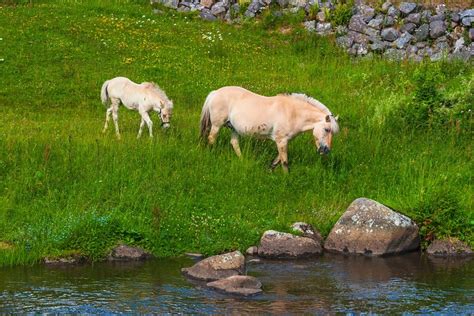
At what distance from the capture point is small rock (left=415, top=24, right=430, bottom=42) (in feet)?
104

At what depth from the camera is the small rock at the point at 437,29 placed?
1241 inches

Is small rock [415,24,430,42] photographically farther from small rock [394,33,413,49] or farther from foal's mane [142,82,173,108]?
foal's mane [142,82,173,108]

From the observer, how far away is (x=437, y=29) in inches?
1241

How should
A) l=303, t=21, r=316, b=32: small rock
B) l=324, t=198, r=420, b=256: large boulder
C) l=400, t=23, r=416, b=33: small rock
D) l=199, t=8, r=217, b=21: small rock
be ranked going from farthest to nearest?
1. l=199, t=8, r=217, b=21: small rock
2. l=303, t=21, r=316, b=32: small rock
3. l=400, t=23, r=416, b=33: small rock
4. l=324, t=198, r=420, b=256: large boulder

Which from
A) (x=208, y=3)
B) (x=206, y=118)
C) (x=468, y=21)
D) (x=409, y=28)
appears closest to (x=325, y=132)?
(x=206, y=118)

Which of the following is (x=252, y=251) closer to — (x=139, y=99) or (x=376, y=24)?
(x=139, y=99)

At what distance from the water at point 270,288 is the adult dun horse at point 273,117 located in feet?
12.4

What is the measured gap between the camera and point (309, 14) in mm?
33969

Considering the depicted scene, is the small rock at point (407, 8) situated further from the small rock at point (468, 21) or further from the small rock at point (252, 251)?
the small rock at point (252, 251)

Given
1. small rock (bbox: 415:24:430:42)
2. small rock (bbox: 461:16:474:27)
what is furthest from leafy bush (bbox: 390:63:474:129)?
small rock (bbox: 461:16:474:27)

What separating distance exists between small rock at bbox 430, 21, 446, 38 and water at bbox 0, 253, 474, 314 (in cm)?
1601

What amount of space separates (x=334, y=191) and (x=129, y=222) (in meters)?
4.67

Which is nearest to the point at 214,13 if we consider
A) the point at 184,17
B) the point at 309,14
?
the point at 184,17

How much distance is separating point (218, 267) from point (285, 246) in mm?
1944
